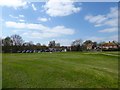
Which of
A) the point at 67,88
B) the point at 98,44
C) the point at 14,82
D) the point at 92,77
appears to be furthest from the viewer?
the point at 98,44

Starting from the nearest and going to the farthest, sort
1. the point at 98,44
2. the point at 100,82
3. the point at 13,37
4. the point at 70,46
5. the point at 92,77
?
the point at 100,82
the point at 92,77
the point at 13,37
the point at 70,46
the point at 98,44

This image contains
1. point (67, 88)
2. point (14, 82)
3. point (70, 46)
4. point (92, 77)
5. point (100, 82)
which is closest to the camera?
point (67, 88)

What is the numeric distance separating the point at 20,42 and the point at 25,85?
297 feet

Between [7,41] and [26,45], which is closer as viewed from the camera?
[7,41]

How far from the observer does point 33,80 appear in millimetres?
11773

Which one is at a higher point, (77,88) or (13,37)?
(13,37)

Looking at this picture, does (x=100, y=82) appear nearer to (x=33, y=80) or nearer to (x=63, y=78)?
(x=63, y=78)

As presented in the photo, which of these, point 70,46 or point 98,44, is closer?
point 70,46

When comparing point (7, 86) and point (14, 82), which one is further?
point (14, 82)

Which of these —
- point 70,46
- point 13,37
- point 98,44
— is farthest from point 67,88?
point 98,44

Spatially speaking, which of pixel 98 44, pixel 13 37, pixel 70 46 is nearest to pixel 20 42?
pixel 13 37

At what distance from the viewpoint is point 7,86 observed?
405 inches

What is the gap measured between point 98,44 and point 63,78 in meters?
135

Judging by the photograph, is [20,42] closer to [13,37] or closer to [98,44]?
[13,37]
